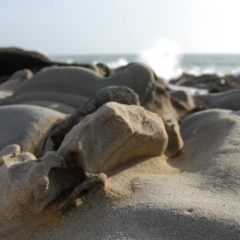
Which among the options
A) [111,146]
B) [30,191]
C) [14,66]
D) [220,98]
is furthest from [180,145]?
[14,66]

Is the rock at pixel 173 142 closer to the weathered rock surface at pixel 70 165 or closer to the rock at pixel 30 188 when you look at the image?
the weathered rock surface at pixel 70 165

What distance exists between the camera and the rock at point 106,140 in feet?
5.03

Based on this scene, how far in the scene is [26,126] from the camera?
232 centimetres

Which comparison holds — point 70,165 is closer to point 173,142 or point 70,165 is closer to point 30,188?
point 30,188

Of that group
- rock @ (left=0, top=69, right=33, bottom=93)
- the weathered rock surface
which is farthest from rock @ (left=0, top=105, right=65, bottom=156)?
rock @ (left=0, top=69, right=33, bottom=93)

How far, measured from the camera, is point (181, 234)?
122 cm

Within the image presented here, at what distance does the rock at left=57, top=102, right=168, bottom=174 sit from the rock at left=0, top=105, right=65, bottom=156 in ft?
2.17

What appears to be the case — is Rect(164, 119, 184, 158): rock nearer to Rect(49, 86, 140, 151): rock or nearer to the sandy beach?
the sandy beach

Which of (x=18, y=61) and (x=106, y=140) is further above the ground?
(x=106, y=140)

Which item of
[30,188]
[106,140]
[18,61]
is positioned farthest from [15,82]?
[30,188]

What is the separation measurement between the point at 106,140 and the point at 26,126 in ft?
3.03

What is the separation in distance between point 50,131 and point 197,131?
102cm

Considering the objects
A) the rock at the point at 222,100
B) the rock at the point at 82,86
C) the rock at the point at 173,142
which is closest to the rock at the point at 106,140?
the rock at the point at 173,142

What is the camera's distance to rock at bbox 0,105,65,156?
88.2 inches
